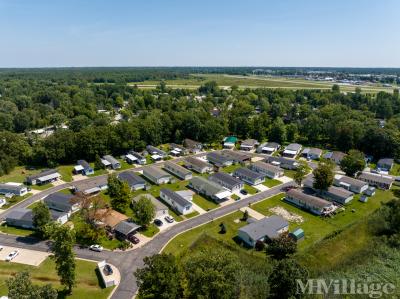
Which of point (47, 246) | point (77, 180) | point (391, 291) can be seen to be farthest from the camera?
point (77, 180)

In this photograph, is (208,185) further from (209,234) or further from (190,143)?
(190,143)

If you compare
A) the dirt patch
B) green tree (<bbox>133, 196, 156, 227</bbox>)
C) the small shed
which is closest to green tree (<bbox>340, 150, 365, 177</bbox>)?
the dirt patch

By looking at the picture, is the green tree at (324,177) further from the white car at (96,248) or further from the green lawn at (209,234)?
the white car at (96,248)

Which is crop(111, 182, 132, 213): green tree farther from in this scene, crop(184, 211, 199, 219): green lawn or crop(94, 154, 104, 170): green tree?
crop(94, 154, 104, 170): green tree

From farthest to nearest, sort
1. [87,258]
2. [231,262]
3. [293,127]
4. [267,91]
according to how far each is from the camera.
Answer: [267,91]
[293,127]
[87,258]
[231,262]

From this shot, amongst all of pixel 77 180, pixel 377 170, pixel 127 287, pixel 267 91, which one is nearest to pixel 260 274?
pixel 127 287

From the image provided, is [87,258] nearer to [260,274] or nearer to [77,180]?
[260,274]
